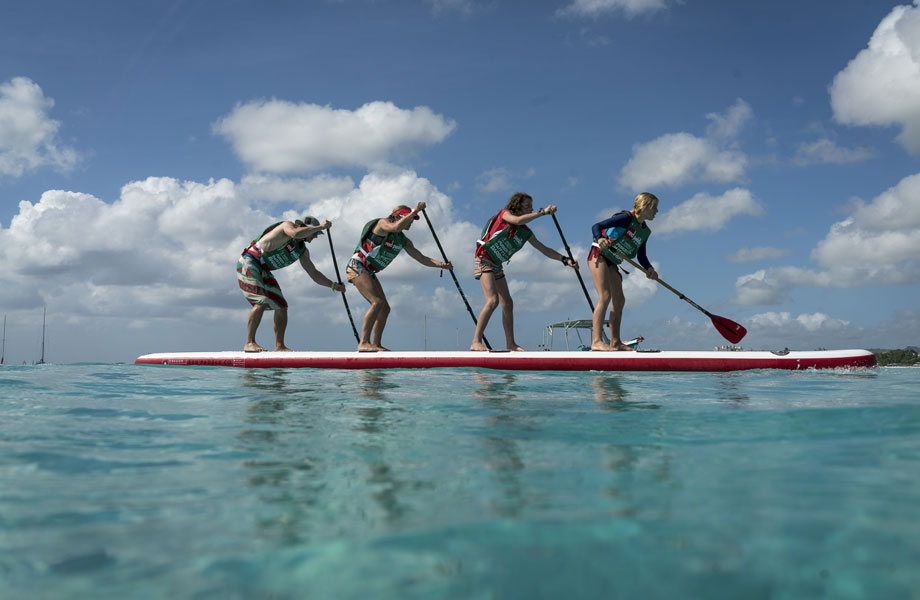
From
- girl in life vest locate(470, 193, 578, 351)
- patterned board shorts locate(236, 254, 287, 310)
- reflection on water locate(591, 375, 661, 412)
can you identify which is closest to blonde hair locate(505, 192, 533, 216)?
girl in life vest locate(470, 193, 578, 351)

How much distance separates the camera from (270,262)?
38.4 ft

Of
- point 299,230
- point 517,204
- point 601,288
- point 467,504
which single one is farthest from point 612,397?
point 299,230

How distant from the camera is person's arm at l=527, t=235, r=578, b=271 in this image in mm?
10648

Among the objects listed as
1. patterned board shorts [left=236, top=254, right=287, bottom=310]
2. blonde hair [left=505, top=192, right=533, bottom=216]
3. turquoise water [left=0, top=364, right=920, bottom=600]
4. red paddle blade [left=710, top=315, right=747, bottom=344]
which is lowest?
turquoise water [left=0, top=364, right=920, bottom=600]

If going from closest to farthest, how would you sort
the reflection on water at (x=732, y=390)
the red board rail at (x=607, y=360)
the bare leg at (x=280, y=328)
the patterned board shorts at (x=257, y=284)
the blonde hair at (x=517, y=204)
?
the reflection on water at (x=732, y=390) → the red board rail at (x=607, y=360) → the blonde hair at (x=517, y=204) → the patterned board shorts at (x=257, y=284) → the bare leg at (x=280, y=328)

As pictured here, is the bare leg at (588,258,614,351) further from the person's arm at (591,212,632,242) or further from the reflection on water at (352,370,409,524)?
the reflection on water at (352,370,409,524)

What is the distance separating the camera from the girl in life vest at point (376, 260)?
36.2ft

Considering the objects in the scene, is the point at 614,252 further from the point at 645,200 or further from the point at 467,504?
the point at 467,504

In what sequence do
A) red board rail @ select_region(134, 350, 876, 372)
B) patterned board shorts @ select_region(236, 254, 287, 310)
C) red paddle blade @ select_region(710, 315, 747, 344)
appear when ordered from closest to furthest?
red board rail @ select_region(134, 350, 876, 372)
red paddle blade @ select_region(710, 315, 747, 344)
patterned board shorts @ select_region(236, 254, 287, 310)

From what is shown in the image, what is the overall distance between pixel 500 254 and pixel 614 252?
5.94ft

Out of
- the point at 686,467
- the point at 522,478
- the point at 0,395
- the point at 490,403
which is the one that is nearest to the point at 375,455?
the point at 522,478

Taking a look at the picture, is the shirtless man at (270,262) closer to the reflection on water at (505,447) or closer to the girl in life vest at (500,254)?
the girl in life vest at (500,254)

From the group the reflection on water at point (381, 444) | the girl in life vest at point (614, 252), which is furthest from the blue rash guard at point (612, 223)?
the reflection on water at point (381, 444)

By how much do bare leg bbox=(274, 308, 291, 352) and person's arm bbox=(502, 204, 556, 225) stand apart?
15.2 ft
